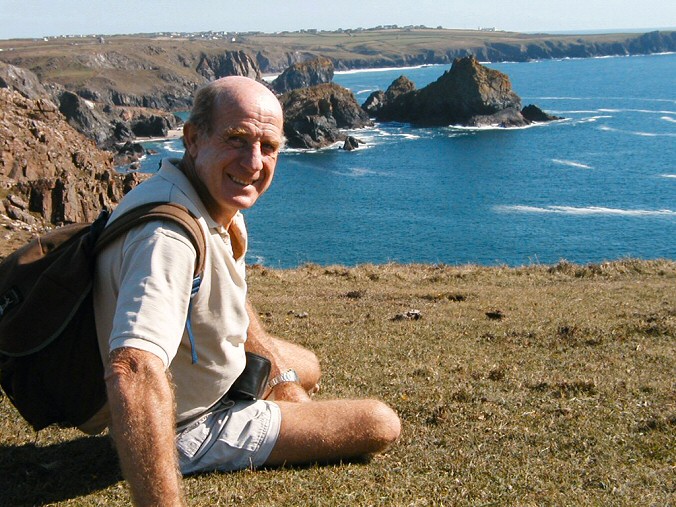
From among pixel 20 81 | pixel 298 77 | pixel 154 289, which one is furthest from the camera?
pixel 298 77

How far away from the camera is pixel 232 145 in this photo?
14.9 ft

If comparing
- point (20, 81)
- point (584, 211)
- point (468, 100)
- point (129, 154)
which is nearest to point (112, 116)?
point (20, 81)

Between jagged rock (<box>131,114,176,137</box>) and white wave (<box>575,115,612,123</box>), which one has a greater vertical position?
white wave (<box>575,115,612,123</box>)

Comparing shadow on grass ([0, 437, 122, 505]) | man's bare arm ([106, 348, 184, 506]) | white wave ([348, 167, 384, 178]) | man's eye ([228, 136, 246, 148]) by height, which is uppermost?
man's eye ([228, 136, 246, 148])

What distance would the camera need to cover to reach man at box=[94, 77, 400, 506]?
3586 mm

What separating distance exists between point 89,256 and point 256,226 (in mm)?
61718

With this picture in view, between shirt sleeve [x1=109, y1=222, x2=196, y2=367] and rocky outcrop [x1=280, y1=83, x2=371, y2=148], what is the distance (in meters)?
104

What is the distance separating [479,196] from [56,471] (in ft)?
240

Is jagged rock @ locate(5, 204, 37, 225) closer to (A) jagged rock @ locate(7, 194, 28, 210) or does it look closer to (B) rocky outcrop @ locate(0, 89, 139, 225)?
(B) rocky outcrop @ locate(0, 89, 139, 225)

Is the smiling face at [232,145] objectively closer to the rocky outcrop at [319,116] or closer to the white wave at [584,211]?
the white wave at [584,211]

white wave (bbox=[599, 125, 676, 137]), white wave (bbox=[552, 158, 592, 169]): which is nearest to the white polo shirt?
white wave (bbox=[552, 158, 592, 169])

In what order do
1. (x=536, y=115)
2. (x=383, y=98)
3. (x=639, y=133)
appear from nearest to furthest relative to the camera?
(x=639, y=133), (x=536, y=115), (x=383, y=98)

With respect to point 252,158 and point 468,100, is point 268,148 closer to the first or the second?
Result: point 252,158

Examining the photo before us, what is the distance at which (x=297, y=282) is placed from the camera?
1711cm
